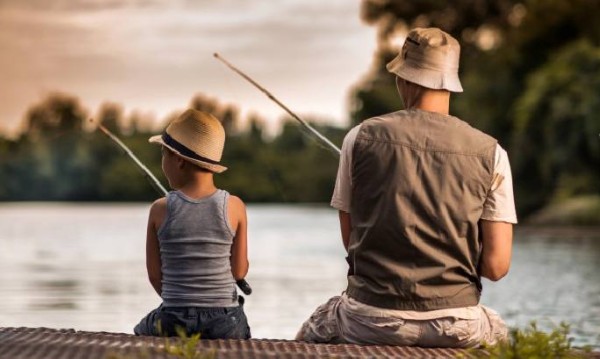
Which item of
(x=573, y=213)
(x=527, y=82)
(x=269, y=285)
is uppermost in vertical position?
(x=269, y=285)

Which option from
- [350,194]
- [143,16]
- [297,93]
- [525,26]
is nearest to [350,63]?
[297,93]

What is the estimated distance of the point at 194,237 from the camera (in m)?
4.00

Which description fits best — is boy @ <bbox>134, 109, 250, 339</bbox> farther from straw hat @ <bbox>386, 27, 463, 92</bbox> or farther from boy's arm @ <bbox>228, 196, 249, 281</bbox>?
straw hat @ <bbox>386, 27, 463, 92</bbox>

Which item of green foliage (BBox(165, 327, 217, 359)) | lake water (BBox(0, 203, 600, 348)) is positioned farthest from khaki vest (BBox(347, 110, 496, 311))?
lake water (BBox(0, 203, 600, 348))

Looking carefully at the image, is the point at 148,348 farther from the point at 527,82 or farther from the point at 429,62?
the point at 527,82

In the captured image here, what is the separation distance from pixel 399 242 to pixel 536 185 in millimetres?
31307

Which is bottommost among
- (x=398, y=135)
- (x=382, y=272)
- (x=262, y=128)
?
(x=262, y=128)

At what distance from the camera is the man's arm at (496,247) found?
3842mm

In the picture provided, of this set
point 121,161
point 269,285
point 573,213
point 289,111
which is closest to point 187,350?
point 289,111

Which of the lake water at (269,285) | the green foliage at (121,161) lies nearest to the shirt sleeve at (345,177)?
the lake water at (269,285)

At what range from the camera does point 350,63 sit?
6075cm

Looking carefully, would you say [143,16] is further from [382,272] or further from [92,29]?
[382,272]

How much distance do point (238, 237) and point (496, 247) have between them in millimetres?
684

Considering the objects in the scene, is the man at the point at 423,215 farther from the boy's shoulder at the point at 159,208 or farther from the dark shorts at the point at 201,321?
the boy's shoulder at the point at 159,208
